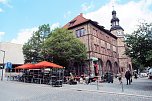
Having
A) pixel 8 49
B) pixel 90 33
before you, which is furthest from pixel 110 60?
pixel 8 49

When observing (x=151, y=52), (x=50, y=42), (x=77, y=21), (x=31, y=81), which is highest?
(x=77, y=21)

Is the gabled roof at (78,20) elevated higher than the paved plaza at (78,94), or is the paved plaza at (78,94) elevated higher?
the gabled roof at (78,20)

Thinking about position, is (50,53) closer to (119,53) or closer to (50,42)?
(50,42)

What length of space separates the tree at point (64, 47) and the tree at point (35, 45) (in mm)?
10933

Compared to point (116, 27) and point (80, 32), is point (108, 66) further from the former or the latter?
point (116, 27)

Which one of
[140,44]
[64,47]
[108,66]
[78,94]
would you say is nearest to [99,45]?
[108,66]

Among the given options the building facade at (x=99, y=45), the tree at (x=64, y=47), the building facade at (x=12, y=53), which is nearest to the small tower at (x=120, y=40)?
the building facade at (x=99, y=45)

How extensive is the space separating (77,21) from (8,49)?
28.8 m

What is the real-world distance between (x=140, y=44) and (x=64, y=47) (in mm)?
15776

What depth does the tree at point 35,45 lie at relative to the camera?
1823 inches

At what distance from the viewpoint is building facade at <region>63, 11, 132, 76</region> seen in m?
41.3

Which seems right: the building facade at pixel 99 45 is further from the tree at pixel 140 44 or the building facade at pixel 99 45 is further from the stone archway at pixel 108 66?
the tree at pixel 140 44

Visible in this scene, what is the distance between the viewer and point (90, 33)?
42.1 metres

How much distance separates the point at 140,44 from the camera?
803 inches
